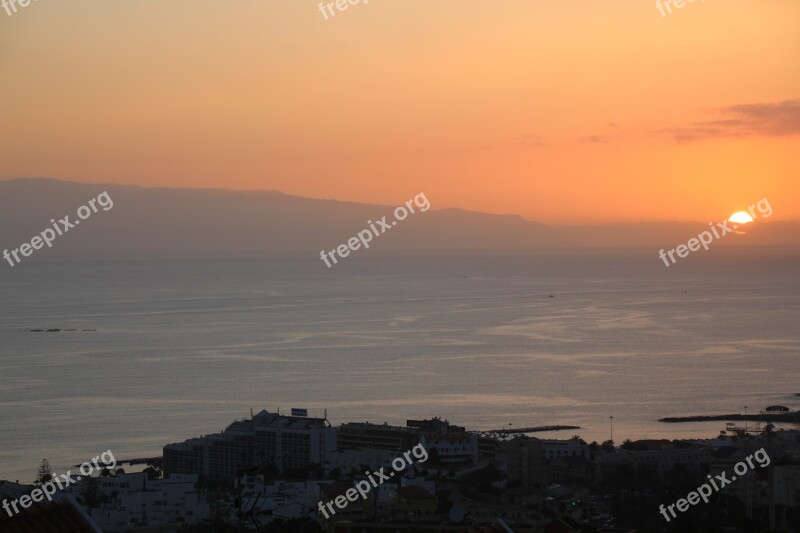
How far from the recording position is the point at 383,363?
2544 centimetres

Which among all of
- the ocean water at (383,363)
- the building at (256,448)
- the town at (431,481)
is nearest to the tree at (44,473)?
the ocean water at (383,363)

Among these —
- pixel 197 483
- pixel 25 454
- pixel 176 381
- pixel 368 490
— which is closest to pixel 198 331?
pixel 176 381

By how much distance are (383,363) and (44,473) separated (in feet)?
42.9

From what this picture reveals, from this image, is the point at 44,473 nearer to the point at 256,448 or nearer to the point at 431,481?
the point at 256,448

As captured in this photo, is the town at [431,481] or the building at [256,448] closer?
the town at [431,481]

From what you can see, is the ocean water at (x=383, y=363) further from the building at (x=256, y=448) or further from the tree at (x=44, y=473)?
the building at (x=256, y=448)

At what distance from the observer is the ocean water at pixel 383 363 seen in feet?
60.5

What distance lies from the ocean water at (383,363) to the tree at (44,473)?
188 mm

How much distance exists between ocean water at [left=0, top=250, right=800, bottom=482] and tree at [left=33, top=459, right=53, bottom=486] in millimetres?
188

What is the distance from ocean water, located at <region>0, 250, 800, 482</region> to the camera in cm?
1844

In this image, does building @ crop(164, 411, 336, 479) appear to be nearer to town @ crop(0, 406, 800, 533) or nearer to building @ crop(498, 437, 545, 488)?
town @ crop(0, 406, 800, 533)

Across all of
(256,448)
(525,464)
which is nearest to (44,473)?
(256,448)

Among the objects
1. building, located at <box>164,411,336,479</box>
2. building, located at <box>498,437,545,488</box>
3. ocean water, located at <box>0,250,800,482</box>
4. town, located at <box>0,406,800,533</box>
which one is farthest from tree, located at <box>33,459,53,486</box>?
building, located at <box>498,437,545,488</box>

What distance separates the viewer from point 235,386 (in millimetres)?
22156
